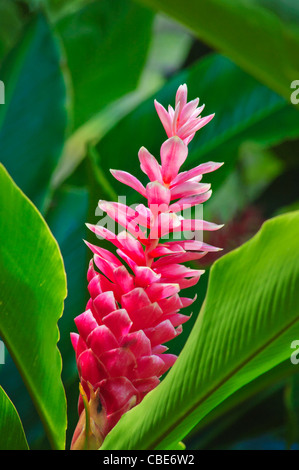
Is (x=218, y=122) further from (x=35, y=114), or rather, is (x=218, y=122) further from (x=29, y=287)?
(x=29, y=287)

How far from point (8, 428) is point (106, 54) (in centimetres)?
75

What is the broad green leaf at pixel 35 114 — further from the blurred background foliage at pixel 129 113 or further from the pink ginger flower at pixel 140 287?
the pink ginger flower at pixel 140 287

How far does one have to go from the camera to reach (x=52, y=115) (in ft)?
2.45

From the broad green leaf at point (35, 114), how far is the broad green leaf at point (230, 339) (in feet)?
1.26

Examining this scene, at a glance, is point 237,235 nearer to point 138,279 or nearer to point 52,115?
point 52,115

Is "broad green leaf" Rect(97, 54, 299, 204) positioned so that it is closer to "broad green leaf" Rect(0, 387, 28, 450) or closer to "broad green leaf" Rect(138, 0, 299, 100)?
"broad green leaf" Rect(138, 0, 299, 100)

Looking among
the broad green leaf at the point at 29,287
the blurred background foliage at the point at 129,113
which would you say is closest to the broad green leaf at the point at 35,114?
the blurred background foliage at the point at 129,113

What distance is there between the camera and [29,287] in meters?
0.39

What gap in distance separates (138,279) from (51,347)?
0.09m

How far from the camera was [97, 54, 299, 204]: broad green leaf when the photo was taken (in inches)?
29.5

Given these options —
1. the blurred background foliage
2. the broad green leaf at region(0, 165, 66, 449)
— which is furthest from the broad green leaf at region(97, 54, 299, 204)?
the broad green leaf at region(0, 165, 66, 449)

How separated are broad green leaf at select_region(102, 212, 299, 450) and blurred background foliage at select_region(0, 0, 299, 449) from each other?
105 millimetres

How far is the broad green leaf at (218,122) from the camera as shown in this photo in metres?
0.75
